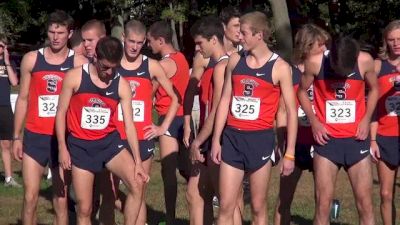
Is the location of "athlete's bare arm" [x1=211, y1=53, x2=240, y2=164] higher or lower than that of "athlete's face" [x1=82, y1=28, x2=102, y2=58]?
lower

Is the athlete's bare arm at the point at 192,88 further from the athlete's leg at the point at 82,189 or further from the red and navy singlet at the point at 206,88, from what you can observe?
the athlete's leg at the point at 82,189

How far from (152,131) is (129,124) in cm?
81

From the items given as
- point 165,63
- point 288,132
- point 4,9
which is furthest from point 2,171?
point 4,9

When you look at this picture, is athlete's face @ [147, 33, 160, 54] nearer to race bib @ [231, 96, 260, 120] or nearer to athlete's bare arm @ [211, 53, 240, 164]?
athlete's bare arm @ [211, 53, 240, 164]

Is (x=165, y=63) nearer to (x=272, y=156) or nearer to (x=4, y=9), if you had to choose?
(x=272, y=156)

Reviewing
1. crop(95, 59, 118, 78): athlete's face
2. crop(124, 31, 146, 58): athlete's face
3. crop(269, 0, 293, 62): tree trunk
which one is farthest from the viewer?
crop(269, 0, 293, 62): tree trunk

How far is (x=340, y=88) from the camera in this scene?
7.27m

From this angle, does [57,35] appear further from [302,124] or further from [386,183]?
[386,183]

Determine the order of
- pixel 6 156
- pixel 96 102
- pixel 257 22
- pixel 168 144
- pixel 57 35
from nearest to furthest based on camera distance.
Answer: pixel 257 22 < pixel 96 102 < pixel 57 35 < pixel 168 144 < pixel 6 156

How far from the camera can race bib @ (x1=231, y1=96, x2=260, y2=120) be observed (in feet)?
23.2

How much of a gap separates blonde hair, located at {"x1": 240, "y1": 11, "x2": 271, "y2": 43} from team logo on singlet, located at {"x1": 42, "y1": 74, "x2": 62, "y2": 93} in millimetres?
1760

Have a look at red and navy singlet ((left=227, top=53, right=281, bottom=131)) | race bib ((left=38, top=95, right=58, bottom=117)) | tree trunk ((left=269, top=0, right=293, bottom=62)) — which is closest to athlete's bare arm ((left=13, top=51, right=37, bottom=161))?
race bib ((left=38, top=95, right=58, bottom=117))

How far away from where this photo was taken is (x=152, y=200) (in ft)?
37.1

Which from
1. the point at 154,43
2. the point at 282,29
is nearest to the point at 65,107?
the point at 154,43
